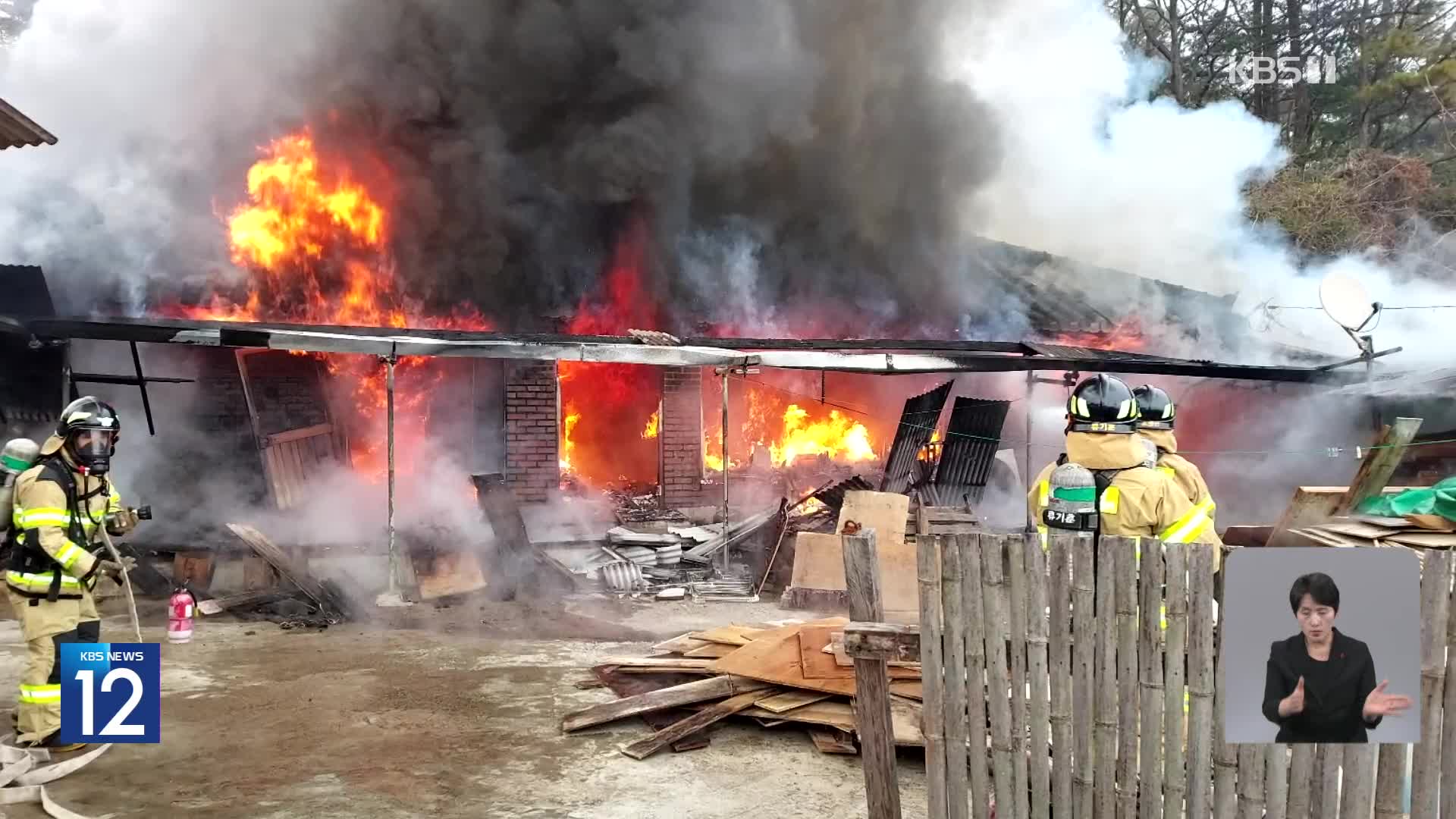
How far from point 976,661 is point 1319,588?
3.47 ft

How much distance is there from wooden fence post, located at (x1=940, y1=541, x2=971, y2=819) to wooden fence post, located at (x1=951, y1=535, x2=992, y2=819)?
0.06 feet

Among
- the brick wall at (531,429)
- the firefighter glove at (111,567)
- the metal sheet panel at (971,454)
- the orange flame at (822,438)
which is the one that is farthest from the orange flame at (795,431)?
the firefighter glove at (111,567)

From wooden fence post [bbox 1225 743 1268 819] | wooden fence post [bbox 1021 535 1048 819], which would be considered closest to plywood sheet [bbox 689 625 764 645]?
wooden fence post [bbox 1021 535 1048 819]

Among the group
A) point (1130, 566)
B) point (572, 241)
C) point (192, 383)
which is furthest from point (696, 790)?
point (572, 241)

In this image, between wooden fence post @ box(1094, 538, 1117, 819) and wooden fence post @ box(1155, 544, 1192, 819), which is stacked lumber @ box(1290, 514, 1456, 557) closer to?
wooden fence post @ box(1155, 544, 1192, 819)

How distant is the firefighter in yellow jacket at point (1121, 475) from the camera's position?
3.83m

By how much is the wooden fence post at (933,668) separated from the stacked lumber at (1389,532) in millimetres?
3933

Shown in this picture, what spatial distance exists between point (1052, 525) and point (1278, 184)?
2011cm

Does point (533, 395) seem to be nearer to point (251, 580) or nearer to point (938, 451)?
point (251, 580)

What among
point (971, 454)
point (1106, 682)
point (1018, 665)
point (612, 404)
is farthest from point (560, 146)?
point (1106, 682)

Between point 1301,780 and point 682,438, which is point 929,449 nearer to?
point 682,438

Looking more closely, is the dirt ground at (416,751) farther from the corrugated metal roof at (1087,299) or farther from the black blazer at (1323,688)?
the corrugated metal roof at (1087,299)

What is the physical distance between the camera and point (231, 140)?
504 inches

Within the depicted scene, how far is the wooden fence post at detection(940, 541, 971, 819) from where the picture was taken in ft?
10.7
